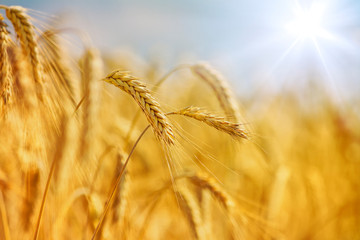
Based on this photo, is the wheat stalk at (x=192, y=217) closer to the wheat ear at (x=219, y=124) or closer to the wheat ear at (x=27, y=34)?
the wheat ear at (x=219, y=124)

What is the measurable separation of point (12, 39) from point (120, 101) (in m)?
3.32

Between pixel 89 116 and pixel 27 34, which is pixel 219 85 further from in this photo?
pixel 27 34

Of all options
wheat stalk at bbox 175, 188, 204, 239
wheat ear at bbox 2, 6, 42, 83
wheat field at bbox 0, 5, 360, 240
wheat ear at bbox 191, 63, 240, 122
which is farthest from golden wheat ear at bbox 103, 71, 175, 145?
wheat ear at bbox 191, 63, 240, 122

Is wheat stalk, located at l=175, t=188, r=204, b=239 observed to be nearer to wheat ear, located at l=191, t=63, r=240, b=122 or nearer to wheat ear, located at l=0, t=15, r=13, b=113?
wheat ear, located at l=191, t=63, r=240, b=122

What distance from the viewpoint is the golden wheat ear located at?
895 millimetres

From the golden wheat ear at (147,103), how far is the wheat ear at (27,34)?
0.26 metres

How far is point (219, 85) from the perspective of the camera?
156cm

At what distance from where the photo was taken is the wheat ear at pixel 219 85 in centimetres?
149

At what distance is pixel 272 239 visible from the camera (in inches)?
61.4

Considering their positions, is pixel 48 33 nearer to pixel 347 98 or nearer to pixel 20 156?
pixel 20 156

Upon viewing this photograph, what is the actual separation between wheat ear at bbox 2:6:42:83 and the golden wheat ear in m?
0.26

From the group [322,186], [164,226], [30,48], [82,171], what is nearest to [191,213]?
[82,171]

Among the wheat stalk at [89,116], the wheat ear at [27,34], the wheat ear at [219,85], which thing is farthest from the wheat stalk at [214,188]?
the wheat ear at [27,34]

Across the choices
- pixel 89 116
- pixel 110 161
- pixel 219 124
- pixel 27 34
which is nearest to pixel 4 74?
pixel 27 34
